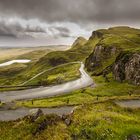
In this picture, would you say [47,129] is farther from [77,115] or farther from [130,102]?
[130,102]

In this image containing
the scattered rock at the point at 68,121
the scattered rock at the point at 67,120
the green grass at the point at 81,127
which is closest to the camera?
the green grass at the point at 81,127

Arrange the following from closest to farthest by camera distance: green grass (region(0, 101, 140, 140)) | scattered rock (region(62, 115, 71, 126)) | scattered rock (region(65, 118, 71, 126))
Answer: green grass (region(0, 101, 140, 140)) → scattered rock (region(65, 118, 71, 126)) → scattered rock (region(62, 115, 71, 126))

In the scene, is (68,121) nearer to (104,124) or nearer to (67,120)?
(67,120)

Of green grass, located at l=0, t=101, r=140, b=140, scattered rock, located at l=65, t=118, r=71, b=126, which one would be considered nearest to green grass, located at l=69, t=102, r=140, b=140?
green grass, located at l=0, t=101, r=140, b=140

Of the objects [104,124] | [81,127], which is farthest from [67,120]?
[104,124]

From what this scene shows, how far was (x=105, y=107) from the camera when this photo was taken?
7838cm

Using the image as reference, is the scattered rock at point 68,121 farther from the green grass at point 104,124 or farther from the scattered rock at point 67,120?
the green grass at point 104,124

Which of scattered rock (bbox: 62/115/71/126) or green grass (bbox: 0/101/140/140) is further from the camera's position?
scattered rock (bbox: 62/115/71/126)

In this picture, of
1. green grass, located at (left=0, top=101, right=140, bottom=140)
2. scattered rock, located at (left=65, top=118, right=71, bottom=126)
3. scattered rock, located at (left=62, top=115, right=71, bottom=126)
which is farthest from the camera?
scattered rock, located at (left=62, top=115, right=71, bottom=126)

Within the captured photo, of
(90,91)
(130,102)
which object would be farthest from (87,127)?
(90,91)

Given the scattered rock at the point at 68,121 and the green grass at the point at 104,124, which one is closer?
the green grass at the point at 104,124

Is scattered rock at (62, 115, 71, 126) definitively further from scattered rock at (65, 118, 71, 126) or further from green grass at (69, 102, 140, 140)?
green grass at (69, 102, 140, 140)

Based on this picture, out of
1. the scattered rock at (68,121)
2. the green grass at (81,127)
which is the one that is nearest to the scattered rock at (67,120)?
the scattered rock at (68,121)

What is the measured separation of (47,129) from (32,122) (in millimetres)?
4851
